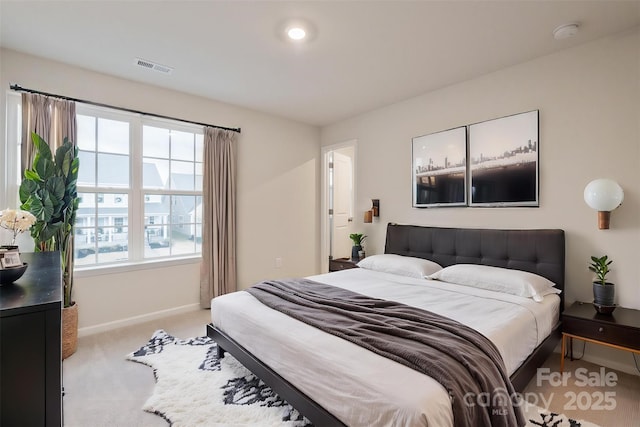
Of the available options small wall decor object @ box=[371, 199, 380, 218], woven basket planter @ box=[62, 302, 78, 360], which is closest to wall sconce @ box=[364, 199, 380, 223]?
small wall decor object @ box=[371, 199, 380, 218]

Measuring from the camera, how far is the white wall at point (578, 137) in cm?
242

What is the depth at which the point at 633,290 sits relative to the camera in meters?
2.41

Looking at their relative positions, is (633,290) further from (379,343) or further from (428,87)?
(428,87)

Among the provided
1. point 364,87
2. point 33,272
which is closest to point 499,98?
point 364,87

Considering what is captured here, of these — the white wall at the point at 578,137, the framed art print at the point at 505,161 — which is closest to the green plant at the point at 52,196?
the white wall at the point at 578,137

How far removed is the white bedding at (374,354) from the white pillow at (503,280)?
0.09 meters

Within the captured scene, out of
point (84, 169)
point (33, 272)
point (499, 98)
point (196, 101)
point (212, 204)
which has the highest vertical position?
point (196, 101)

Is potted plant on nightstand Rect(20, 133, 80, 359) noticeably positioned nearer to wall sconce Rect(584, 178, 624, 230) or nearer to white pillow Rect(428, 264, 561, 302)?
white pillow Rect(428, 264, 561, 302)

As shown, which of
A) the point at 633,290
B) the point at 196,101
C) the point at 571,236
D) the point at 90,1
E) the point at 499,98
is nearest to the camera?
the point at 90,1

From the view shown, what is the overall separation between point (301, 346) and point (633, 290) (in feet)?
8.84

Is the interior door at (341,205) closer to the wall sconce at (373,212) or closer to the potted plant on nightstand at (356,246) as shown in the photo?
the potted plant on nightstand at (356,246)

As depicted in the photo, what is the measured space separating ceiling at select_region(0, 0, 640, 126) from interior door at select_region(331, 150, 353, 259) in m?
1.97

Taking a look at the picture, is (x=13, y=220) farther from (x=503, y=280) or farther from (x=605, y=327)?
(x=605, y=327)

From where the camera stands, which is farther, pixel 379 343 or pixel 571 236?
pixel 571 236
